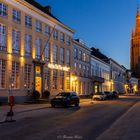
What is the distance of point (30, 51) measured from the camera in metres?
43.0

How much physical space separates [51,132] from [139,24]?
599 feet

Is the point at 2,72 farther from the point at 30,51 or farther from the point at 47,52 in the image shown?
the point at 47,52

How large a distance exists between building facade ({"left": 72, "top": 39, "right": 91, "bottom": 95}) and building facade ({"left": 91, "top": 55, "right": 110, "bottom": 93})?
376cm

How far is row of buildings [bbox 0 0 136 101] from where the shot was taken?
1476 inches

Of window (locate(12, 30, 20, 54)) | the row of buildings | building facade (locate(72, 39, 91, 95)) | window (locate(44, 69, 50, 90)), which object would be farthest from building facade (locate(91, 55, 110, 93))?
window (locate(12, 30, 20, 54))

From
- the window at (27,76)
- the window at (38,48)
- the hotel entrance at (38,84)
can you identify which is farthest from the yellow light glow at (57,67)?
the window at (27,76)

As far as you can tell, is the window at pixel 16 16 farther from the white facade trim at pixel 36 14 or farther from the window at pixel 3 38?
the window at pixel 3 38

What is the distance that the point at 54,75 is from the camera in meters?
50.5

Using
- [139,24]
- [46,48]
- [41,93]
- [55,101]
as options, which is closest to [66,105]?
[55,101]

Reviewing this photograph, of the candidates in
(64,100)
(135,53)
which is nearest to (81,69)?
(64,100)

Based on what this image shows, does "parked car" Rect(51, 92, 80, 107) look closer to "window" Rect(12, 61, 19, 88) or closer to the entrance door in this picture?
"window" Rect(12, 61, 19, 88)

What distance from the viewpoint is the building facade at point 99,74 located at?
73938 millimetres

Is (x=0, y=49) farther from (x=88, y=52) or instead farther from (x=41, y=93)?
(x=88, y=52)

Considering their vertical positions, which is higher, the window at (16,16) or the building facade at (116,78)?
the window at (16,16)
